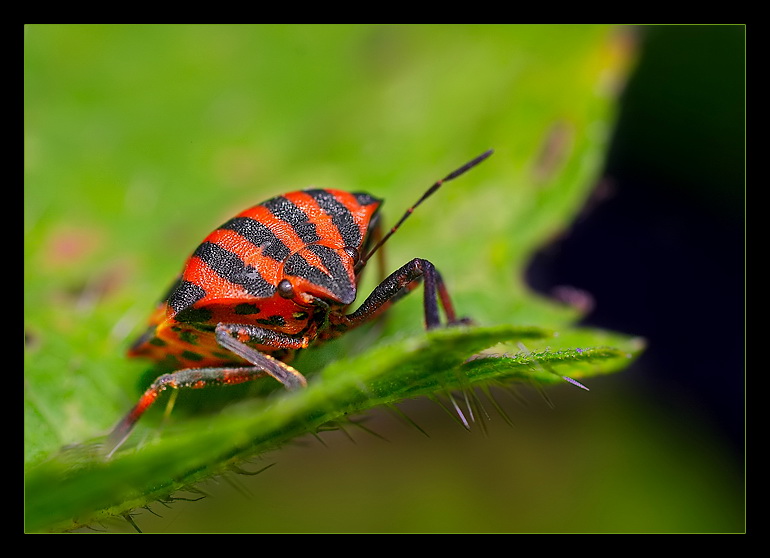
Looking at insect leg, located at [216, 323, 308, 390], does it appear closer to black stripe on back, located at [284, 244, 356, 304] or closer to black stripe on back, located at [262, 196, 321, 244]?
black stripe on back, located at [284, 244, 356, 304]

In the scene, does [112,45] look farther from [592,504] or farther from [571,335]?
[592,504]

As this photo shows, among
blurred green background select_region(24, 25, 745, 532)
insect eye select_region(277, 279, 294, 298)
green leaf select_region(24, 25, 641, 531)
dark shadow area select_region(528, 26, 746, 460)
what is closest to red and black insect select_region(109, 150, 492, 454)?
insect eye select_region(277, 279, 294, 298)

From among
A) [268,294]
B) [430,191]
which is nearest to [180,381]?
[268,294]

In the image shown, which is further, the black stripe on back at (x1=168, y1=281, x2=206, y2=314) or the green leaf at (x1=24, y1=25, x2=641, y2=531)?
the green leaf at (x1=24, y1=25, x2=641, y2=531)

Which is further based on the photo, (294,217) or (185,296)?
(294,217)

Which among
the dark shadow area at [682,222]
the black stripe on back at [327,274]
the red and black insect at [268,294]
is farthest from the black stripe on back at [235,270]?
the dark shadow area at [682,222]

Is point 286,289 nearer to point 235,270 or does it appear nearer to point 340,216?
point 235,270
